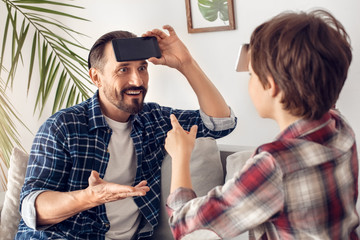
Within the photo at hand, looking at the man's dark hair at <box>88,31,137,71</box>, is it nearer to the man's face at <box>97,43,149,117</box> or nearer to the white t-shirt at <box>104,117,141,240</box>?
the man's face at <box>97,43,149,117</box>

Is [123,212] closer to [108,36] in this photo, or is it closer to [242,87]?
[108,36]

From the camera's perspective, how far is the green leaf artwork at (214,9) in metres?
2.30

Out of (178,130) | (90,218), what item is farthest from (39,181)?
(178,130)

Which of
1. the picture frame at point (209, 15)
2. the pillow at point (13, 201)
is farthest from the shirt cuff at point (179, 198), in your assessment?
the picture frame at point (209, 15)

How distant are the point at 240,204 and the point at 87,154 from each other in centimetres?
89

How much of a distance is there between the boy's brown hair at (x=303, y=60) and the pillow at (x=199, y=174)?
906 millimetres

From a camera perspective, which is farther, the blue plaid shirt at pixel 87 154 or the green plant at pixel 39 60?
the green plant at pixel 39 60

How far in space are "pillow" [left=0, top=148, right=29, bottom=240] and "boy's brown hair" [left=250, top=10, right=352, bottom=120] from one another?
1.21 m

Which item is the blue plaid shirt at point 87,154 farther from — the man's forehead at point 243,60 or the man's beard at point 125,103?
the man's forehead at point 243,60

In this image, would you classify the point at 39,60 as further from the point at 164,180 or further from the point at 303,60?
the point at 303,60

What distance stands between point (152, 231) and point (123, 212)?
0.14 metres

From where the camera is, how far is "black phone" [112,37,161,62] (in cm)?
169

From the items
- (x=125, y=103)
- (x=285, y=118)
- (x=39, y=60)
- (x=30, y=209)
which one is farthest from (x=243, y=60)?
(x=39, y=60)

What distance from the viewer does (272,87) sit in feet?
3.60
